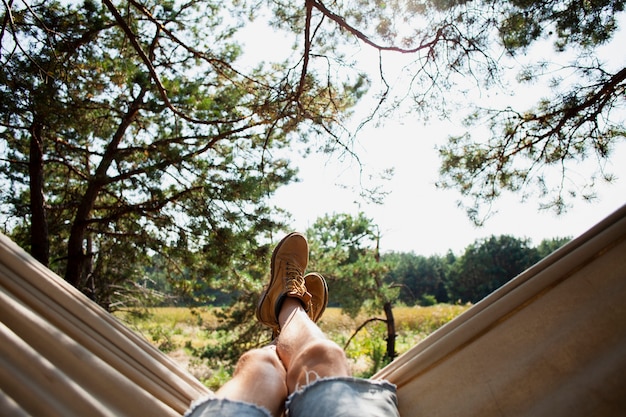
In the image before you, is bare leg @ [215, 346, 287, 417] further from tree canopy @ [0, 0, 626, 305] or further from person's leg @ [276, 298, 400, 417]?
tree canopy @ [0, 0, 626, 305]

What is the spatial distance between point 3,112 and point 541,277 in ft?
8.85

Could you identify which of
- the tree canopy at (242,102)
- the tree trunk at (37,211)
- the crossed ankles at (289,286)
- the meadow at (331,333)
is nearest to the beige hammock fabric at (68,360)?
the crossed ankles at (289,286)

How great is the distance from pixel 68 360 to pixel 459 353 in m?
0.74

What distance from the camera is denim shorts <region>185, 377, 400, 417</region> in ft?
1.94

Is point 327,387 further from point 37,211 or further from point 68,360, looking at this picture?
point 37,211

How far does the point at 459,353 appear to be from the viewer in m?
0.75

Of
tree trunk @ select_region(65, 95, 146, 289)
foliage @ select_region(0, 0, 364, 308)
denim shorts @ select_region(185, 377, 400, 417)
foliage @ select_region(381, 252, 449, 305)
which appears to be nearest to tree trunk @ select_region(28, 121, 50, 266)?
foliage @ select_region(0, 0, 364, 308)

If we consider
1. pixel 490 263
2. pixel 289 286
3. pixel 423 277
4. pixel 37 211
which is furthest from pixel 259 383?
pixel 423 277

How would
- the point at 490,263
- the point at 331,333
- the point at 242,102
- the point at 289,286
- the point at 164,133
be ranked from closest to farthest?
1. the point at 289,286
2. the point at 242,102
3. the point at 164,133
4. the point at 331,333
5. the point at 490,263

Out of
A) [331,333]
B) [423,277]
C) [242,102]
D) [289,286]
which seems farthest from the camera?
[423,277]

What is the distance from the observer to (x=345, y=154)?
2355 mm

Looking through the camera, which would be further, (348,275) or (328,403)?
(348,275)

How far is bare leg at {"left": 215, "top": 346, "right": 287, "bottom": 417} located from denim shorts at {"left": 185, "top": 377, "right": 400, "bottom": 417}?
3 centimetres

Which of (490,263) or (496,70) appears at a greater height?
(490,263)
